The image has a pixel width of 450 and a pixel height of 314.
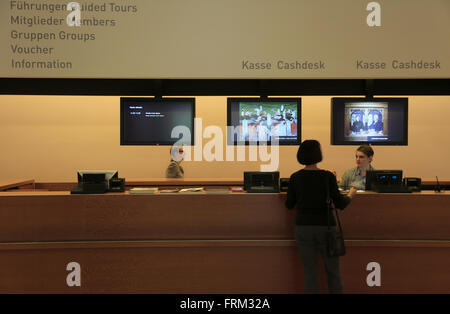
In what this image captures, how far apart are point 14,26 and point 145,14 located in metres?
1.17

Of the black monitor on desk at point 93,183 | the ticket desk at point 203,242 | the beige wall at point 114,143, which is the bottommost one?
the ticket desk at point 203,242

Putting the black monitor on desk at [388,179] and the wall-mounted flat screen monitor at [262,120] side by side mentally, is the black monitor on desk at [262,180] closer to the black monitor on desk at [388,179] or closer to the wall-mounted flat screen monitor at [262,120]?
the wall-mounted flat screen monitor at [262,120]

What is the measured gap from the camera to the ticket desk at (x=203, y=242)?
3.09 m

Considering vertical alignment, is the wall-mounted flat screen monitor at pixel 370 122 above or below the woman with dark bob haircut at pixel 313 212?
above

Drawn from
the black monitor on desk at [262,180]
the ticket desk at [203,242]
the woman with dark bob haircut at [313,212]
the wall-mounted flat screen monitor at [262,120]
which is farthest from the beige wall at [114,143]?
the woman with dark bob haircut at [313,212]

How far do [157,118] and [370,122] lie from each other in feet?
7.34

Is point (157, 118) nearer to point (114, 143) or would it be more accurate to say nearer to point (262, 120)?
point (262, 120)

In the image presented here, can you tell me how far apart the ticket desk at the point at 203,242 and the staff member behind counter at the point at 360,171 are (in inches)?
24.8

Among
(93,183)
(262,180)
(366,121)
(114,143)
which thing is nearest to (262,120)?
(262,180)

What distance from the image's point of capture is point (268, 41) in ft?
10.8

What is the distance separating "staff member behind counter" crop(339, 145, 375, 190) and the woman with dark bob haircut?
1178 millimetres

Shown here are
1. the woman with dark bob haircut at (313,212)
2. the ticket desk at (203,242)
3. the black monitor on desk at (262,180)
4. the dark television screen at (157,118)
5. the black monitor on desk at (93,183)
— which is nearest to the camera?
the woman with dark bob haircut at (313,212)

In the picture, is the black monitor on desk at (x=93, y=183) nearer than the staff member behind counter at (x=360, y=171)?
Yes
